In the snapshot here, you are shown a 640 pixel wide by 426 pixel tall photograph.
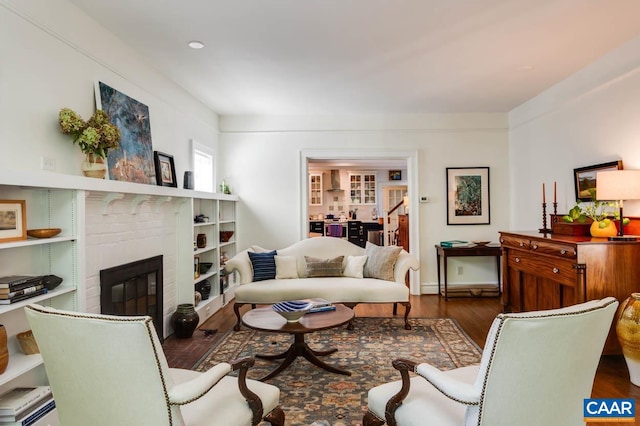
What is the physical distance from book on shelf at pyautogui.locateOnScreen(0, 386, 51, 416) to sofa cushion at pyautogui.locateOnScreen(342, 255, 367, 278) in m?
3.30

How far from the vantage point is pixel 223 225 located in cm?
598

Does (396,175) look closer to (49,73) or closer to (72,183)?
(49,73)

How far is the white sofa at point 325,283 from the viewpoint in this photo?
14.4ft

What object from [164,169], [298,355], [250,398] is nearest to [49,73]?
[164,169]

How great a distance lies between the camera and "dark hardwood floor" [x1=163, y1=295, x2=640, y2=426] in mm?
2893

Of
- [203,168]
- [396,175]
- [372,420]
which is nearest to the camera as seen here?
[372,420]

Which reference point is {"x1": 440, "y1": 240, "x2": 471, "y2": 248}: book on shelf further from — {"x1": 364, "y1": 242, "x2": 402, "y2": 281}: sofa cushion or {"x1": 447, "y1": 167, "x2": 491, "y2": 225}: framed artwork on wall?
{"x1": 364, "y1": 242, "x2": 402, "y2": 281}: sofa cushion

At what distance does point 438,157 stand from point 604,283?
3348 mm

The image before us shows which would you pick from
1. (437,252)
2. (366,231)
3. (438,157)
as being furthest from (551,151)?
(366,231)

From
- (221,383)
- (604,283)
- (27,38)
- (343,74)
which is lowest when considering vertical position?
(221,383)

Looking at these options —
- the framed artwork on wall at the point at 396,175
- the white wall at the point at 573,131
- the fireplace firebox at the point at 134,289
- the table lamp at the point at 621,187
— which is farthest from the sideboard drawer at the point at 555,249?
the framed artwork on wall at the point at 396,175

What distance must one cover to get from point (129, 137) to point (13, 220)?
1552 mm

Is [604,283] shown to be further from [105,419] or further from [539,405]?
[105,419]

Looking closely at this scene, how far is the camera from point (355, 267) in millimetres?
4914
